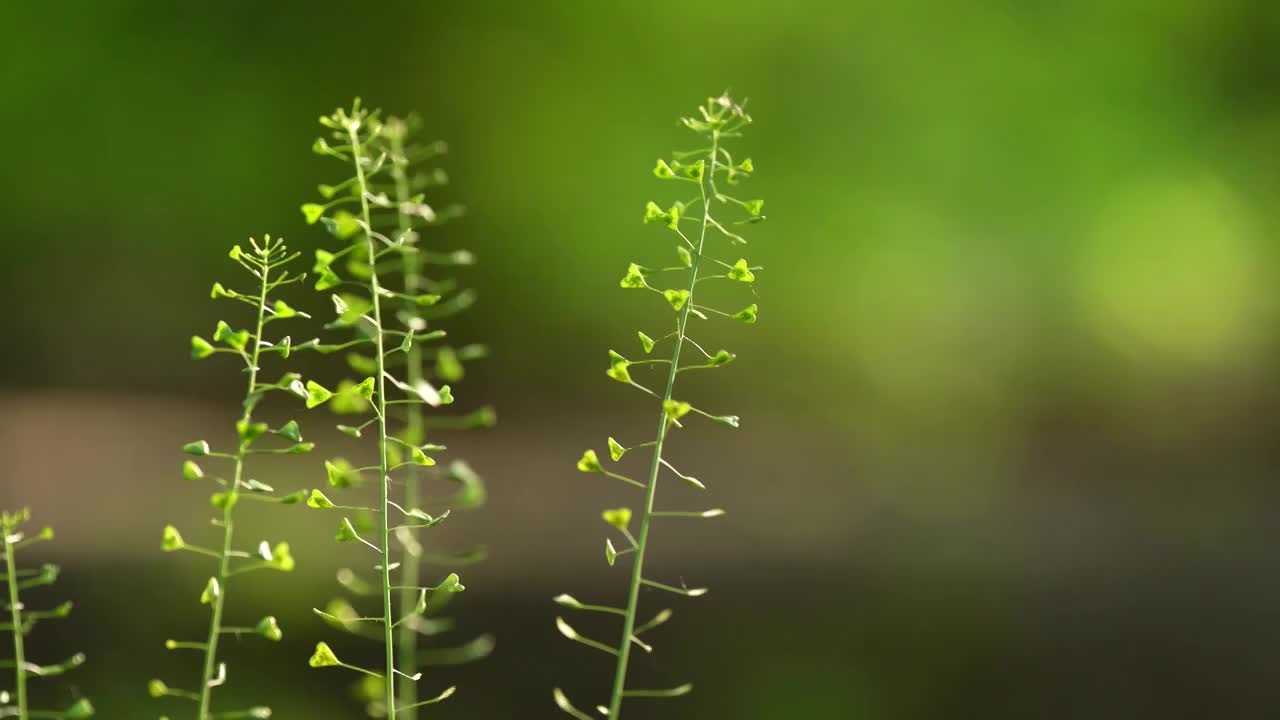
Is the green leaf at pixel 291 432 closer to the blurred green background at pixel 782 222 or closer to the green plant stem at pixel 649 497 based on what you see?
the green plant stem at pixel 649 497

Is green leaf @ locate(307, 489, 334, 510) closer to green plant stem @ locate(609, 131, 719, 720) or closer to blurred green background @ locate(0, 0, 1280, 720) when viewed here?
green plant stem @ locate(609, 131, 719, 720)

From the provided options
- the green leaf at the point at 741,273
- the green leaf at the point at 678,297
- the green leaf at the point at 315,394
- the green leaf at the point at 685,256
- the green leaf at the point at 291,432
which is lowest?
the green leaf at the point at 291,432

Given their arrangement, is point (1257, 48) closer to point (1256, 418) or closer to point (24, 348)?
point (1256, 418)

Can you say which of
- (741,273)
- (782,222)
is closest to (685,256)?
(741,273)

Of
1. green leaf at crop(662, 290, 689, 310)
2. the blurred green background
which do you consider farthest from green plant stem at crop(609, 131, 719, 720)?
the blurred green background

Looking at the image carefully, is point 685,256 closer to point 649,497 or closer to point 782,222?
point 649,497

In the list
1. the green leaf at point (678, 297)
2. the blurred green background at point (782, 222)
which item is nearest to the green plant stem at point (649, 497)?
the green leaf at point (678, 297)

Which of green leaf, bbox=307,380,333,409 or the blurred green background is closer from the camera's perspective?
green leaf, bbox=307,380,333,409

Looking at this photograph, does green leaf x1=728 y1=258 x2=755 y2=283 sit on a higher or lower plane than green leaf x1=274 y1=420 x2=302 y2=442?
higher

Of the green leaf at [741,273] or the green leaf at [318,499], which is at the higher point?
the green leaf at [741,273]
